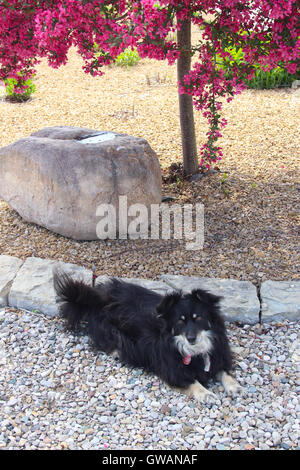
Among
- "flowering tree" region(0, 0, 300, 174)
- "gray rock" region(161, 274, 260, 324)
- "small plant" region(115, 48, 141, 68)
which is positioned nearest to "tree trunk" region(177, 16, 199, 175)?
"flowering tree" region(0, 0, 300, 174)

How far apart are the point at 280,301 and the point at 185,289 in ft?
2.35

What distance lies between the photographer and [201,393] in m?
3.03

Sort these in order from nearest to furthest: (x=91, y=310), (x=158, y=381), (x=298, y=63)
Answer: (x=158, y=381) < (x=91, y=310) < (x=298, y=63)

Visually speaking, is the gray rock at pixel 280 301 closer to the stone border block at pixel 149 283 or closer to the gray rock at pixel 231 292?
the gray rock at pixel 231 292

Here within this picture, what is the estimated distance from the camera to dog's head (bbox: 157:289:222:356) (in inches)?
115

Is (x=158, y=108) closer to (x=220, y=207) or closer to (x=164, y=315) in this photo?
(x=220, y=207)

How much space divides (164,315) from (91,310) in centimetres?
79

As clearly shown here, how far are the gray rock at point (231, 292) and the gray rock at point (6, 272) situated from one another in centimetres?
123

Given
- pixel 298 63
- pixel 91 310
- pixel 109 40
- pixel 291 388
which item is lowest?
pixel 291 388

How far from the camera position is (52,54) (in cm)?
417

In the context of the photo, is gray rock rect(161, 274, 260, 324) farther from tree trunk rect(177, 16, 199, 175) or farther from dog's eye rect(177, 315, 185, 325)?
tree trunk rect(177, 16, 199, 175)

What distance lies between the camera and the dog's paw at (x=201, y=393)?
9.89ft

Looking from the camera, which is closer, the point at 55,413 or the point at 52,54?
the point at 55,413
